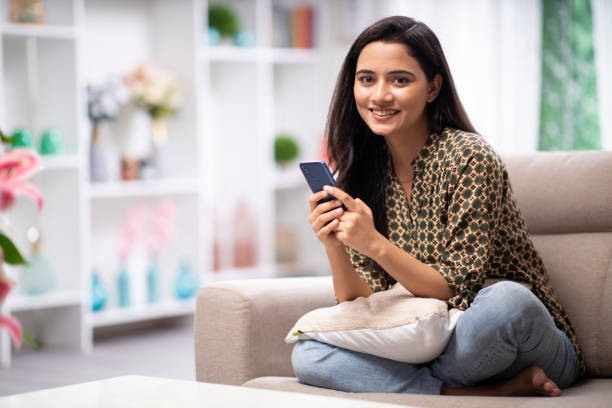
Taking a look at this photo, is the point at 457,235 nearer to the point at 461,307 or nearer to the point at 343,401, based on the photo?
the point at 461,307

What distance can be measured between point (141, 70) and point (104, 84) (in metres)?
0.22

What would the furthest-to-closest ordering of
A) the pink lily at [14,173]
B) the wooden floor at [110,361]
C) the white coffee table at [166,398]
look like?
the wooden floor at [110,361]
the white coffee table at [166,398]
the pink lily at [14,173]

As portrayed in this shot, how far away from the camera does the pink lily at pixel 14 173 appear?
0.82 metres

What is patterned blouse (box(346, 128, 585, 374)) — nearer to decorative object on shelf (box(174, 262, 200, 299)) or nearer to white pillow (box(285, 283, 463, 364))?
white pillow (box(285, 283, 463, 364))

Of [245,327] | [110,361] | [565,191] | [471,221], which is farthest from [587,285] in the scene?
[110,361]

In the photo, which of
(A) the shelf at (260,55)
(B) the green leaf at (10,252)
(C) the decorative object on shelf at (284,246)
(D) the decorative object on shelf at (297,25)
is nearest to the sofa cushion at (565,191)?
(B) the green leaf at (10,252)

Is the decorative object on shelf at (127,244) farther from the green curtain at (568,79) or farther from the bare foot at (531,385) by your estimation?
the bare foot at (531,385)

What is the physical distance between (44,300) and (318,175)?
252 cm

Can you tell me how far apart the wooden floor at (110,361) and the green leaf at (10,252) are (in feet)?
7.40

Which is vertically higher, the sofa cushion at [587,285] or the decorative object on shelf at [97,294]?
the sofa cushion at [587,285]

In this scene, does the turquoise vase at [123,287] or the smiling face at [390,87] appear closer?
the smiling face at [390,87]

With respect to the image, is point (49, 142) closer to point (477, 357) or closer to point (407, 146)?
point (407, 146)

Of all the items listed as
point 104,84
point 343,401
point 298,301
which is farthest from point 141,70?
point 343,401

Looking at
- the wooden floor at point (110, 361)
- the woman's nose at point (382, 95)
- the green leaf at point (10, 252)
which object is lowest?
the wooden floor at point (110, 361)
